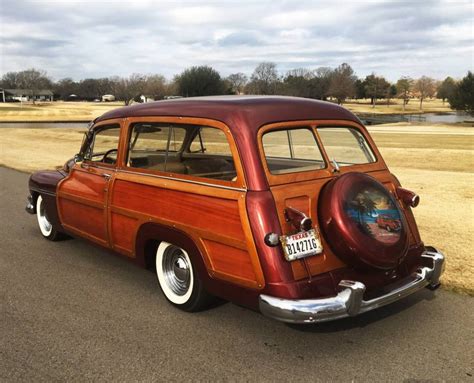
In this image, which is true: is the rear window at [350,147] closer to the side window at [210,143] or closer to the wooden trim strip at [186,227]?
the side window at [210,143]

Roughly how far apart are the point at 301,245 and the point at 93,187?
2.39 metres

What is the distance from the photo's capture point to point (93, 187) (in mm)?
4676

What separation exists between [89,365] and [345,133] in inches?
113

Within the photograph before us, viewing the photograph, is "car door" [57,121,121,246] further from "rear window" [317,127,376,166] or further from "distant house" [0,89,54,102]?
"distant house" [0,89,54,102]

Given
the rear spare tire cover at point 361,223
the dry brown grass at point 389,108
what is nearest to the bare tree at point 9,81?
the dry brown grass at point 389,108

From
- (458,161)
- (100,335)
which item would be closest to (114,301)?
(100,335)

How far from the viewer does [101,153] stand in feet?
16.0

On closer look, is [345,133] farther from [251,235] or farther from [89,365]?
[89,365]

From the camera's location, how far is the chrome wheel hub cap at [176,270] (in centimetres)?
394

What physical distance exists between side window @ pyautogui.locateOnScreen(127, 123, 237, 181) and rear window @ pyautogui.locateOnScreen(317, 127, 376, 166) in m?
0.95

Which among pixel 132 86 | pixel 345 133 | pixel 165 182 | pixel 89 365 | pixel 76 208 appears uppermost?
pixel 132 86

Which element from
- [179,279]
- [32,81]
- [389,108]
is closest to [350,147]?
[179,279]

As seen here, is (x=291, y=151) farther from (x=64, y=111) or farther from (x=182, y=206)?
(x=64, y=111)

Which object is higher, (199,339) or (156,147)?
(156,147)
